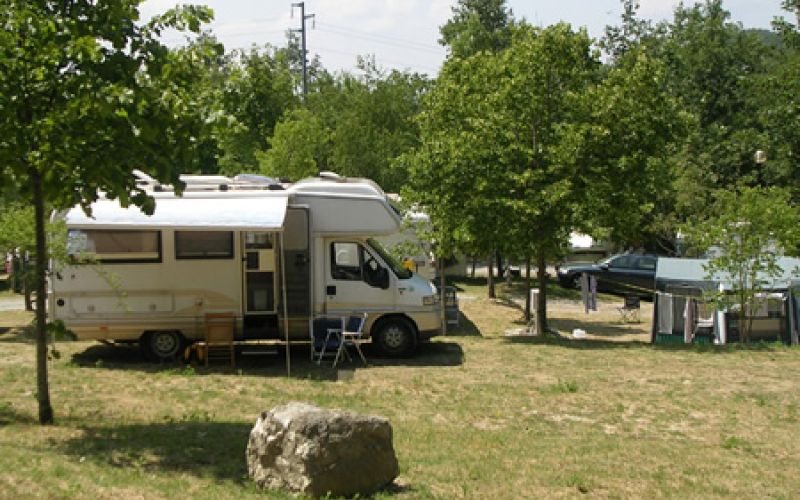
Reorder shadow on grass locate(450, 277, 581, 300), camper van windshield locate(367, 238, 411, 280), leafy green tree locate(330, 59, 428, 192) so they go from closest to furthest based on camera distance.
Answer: camper van windshield locate(367, 238, 411, 280) → shadow on grass locate(450, 277, 581, 300) → leafy green tree locate(330, 59, 428, 192)

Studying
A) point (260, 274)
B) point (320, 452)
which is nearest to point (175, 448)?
point (320, 452)

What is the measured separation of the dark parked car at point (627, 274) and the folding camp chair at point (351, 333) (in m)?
16.3

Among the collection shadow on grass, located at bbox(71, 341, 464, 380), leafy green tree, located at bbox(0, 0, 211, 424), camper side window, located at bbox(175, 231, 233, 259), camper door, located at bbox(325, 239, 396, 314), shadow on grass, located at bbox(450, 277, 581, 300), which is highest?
leafy green tree, located at bbox(0, 0, 211, 424)

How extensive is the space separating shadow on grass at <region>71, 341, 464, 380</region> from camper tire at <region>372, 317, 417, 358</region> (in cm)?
15

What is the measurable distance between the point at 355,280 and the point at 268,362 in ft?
5.91

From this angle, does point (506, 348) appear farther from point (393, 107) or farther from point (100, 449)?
point (393, 107)

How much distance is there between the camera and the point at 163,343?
500 inches

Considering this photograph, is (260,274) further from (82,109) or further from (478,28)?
(478,28)

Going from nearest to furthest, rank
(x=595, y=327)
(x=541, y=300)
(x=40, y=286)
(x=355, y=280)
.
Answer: (x=40, y=286)
(x=355, y=280)
(x=541, y=300)
(x=595, y=327)

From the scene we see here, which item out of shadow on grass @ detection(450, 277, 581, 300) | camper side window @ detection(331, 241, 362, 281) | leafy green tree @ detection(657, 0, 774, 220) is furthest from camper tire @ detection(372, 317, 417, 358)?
leafy green tree @ detection(657, 0, 774, 220)

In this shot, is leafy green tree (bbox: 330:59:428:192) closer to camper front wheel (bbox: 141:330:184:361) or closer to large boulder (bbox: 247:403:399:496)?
camper front wheel (bbox: 141:330:184:361)

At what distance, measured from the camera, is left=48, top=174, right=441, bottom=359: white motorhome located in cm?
1233

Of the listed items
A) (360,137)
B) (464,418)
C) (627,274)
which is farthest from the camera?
(360,137)

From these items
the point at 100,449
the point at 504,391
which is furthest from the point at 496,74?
the point at 100,449
